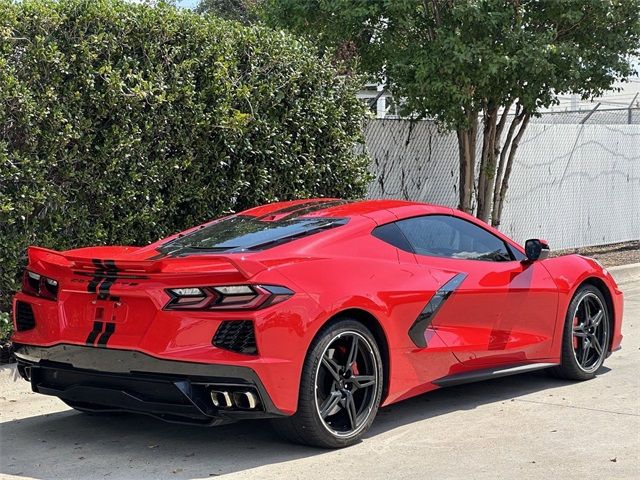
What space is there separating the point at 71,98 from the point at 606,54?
280 inches

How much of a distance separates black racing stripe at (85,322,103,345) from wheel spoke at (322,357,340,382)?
1.26m

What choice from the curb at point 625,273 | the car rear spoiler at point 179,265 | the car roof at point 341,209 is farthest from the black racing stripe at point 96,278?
the curb at point 625,273

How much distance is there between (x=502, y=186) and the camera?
14.1 meters

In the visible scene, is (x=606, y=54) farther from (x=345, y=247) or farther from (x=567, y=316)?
(x=345, y=247)

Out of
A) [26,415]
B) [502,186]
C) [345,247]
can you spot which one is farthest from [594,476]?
[502,186]

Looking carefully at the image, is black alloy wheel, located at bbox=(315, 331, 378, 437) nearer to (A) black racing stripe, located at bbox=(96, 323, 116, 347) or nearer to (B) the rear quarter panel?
(A) black racing stripe, located at bbox=(96, 323, 116, 347)

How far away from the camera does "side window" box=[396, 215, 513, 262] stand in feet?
21.6

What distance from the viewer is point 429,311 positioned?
6.31m

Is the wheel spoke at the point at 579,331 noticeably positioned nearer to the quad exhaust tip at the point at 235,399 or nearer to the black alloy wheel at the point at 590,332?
the black alloy wheel at the point at 590,332

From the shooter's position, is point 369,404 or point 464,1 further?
point 464,1

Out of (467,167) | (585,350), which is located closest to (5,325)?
(585,350)

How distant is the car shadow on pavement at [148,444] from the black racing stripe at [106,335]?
68 cm

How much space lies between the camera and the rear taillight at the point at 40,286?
5.89 m

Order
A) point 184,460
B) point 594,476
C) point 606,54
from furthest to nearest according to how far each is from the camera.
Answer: point 606,54 → point 184,460 → point 594,476
